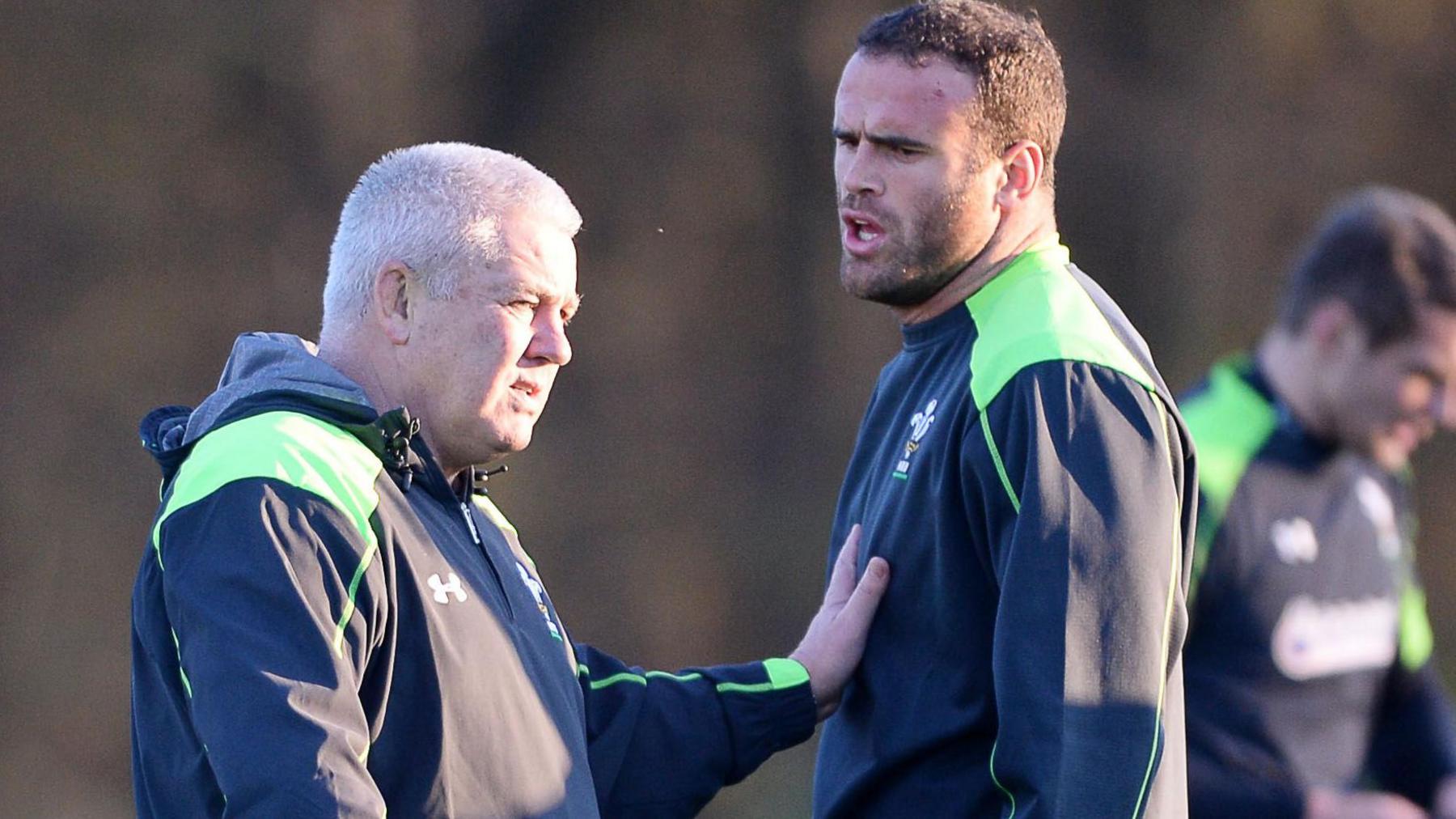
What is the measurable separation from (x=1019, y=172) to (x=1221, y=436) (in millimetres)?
1024

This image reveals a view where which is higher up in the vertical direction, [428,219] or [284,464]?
[428,219]

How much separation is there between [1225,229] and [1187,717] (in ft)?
12.4

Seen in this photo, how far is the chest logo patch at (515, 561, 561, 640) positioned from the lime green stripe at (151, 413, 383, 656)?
462mm

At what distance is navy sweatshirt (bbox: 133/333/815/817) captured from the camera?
2090 millimetres

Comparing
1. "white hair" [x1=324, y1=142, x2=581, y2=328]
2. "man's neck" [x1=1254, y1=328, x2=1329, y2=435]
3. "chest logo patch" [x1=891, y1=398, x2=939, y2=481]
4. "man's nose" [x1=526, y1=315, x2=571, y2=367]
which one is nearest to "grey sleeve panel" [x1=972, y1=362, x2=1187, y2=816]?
"chest logo patch" [x1=891, y1=398, x2=939, y2=481]

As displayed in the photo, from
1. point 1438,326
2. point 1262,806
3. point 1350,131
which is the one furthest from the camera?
point 1350,131

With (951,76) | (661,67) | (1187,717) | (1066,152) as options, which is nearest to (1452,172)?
(1066,152)

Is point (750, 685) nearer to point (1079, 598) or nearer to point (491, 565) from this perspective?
point (491, 565)

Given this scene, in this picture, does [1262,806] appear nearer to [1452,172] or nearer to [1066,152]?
[1066,152]

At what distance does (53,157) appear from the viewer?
5.93m

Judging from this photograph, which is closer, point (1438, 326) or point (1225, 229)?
point (1438, 326)

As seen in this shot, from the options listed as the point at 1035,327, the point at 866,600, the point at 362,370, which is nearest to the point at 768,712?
the point at 866,600

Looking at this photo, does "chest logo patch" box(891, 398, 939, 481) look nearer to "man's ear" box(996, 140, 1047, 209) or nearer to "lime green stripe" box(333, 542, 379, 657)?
"man's ear" box(996, 140, 1047, 209)

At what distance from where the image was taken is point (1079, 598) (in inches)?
94.1
